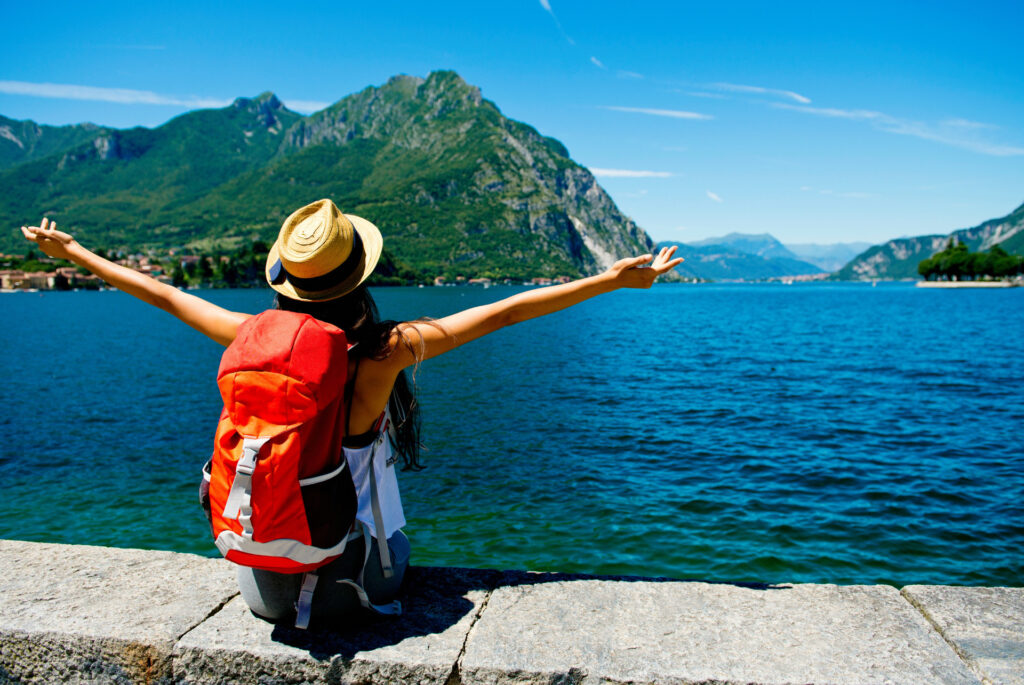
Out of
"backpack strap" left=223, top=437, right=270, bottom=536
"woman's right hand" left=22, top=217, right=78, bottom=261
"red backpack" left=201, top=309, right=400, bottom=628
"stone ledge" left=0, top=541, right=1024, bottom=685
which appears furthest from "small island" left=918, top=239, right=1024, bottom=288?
"backpack strap" left=223, top=437, right=270, bottom=536

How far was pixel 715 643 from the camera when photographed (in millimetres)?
2633

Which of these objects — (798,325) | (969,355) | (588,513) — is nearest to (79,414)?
(588,513)

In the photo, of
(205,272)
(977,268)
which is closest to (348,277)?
(205,272)

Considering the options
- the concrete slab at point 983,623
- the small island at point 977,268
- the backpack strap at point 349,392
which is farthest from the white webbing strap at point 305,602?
the small island at point 977,268

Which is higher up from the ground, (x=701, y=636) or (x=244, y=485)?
(x=244, y=485)

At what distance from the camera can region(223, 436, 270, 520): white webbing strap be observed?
2.33 m

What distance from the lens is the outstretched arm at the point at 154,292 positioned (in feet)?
10.2

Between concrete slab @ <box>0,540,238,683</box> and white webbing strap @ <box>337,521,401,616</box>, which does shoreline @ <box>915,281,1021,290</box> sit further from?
concrete slab @ <box>0,540,238,683</box>

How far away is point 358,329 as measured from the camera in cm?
289

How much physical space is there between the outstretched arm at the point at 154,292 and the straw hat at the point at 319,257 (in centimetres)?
31

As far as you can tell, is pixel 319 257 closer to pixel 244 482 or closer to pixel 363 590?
pixel 244 482

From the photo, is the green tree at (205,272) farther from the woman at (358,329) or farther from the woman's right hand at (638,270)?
the woman's right hand at (638,270)

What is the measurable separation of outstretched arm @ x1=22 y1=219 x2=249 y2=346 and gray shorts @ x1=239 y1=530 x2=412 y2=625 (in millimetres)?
1148

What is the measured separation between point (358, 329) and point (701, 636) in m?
2.01
